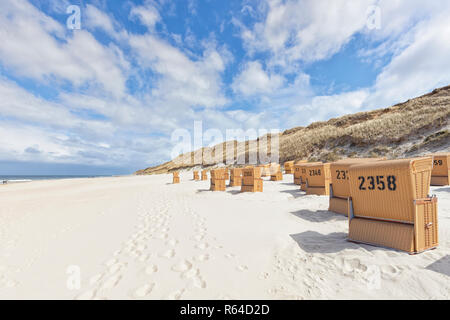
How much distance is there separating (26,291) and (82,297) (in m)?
1.15

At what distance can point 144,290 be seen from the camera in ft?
9.58

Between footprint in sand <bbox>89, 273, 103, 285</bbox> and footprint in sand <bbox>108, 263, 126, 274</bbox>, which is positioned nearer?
footprint in sand <bbox>89, 273, 103, 285</bbox>

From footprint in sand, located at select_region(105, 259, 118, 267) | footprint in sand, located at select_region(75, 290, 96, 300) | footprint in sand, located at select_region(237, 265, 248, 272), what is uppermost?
footprint in sand, located at select_region(237, 265, 248, 272)

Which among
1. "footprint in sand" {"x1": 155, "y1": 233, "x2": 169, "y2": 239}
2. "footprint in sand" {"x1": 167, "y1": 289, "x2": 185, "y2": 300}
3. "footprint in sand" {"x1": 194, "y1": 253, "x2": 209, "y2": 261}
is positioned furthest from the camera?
"footprint in sand" {"x1": 155, "y1": 233, "x2": 169, "y2": 239}

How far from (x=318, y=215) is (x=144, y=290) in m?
5.40

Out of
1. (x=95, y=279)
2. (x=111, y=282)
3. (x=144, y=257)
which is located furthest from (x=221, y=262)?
(x=95, y=279)

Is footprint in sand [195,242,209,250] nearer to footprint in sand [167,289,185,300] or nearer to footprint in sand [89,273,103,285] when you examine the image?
footprint in sand [167,289,185,300]

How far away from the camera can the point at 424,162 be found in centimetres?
347

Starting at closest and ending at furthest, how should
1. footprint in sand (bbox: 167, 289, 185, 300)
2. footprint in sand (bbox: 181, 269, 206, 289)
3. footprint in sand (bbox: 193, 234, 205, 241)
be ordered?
footprint in sand (bbox: 167, 289, 185, 300)
footprint in sand (bbox: 181, 269, 206, 289)
footprint in sand (bbox: 193, 234, 205, 241)

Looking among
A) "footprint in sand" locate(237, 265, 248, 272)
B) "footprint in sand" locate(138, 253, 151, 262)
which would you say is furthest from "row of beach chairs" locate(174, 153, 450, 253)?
"footprint in sand" locate(138, 253, 151, 262)

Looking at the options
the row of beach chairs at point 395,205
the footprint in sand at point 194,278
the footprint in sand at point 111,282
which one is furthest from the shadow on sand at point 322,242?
the footprint in sand at point 111,282

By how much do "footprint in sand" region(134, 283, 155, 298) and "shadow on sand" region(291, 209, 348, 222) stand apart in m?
4.75

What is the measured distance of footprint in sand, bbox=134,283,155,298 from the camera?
282 cm

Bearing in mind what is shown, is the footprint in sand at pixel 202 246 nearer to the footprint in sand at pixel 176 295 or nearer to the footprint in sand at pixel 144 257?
the footprint in sand at pixel 144 257
